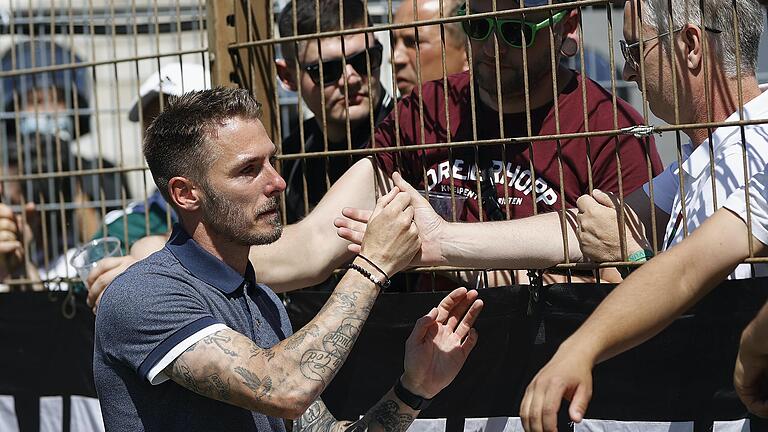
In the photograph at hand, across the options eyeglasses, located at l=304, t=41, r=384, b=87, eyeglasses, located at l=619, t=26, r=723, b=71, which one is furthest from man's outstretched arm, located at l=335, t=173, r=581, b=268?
eyeglasses, located at l=304, t=41, r=384, b=87

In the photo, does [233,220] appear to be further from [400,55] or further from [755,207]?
[400,55]

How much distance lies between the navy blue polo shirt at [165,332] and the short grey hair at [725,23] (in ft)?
4.19

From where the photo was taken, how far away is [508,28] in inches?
123

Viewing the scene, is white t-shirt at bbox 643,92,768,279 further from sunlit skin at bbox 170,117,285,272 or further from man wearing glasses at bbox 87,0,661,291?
sunlit skin at bbox 170,117,285,272

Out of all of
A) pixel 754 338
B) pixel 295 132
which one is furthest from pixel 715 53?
pixel 295 132

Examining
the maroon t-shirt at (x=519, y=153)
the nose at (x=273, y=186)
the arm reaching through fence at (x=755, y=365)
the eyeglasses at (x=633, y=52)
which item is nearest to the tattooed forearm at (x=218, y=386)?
the nose at (x=273, y=186)

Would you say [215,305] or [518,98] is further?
[518,98]

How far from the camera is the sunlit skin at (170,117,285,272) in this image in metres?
2.84

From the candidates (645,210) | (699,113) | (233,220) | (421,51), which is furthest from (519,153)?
(421,51)

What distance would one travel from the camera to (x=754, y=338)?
1.97m

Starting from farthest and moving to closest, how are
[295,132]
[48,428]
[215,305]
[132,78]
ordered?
[132,78] < [295,132] < [48,428] < [215,305]

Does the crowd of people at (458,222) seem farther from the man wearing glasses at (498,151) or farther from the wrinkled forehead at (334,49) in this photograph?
the wrinkled forehead at (334,49)

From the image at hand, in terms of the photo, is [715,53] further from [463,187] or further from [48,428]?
[48,428]

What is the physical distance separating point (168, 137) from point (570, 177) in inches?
43.1
